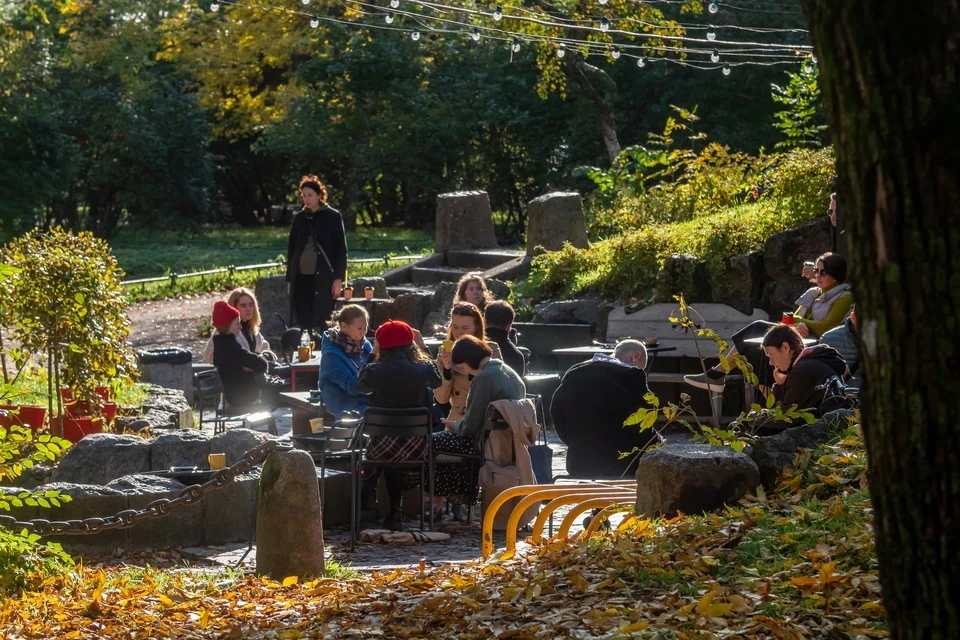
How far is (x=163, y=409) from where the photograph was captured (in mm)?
11750

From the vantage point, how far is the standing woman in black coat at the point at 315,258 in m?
13.2

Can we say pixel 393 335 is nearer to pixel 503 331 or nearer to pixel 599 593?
pixel 503 331

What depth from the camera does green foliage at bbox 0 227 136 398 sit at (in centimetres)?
1030

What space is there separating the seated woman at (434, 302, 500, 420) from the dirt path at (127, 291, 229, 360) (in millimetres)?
9303

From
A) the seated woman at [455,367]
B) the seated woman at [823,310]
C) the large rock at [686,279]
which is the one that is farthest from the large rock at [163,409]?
the large rock at [686,279]

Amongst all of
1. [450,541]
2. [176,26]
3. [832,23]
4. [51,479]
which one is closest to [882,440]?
[832,23]

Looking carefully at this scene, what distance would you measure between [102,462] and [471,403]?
2.82 metres

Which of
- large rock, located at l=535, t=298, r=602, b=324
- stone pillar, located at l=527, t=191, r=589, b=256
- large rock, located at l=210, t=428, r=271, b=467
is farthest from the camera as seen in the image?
stone pillar, located at l=527, t=191, r=589, b=256

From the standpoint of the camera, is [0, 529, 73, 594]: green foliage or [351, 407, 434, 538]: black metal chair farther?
[351, 407, 434, 538]: black metal chair

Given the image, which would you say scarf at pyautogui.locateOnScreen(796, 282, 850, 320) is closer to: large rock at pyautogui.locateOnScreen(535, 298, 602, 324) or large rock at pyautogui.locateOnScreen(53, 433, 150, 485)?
large rock at pyautogui.locateOnScreen(535, 298, 602, 324)

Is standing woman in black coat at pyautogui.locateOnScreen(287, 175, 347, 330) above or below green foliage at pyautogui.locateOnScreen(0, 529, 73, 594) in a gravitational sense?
above

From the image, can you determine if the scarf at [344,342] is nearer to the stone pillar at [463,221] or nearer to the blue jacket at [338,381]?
the blue jacket at [338,381]

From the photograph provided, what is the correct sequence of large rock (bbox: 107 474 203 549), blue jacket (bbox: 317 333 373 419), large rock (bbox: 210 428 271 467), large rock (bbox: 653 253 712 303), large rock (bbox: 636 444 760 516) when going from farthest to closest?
large rock (bbox: 653 253 712 303) → blue jacket (bbox: 317 333 373 419) → large rock (bbox: 210 428 271 467) → large rock (bbox: 107 474 203 549) → large rock (bbox: 636 444 760 516)

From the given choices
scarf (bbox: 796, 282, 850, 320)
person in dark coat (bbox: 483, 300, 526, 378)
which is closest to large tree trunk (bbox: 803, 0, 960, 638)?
person in dark coat (bbox: 483, 300, 526, 378)
